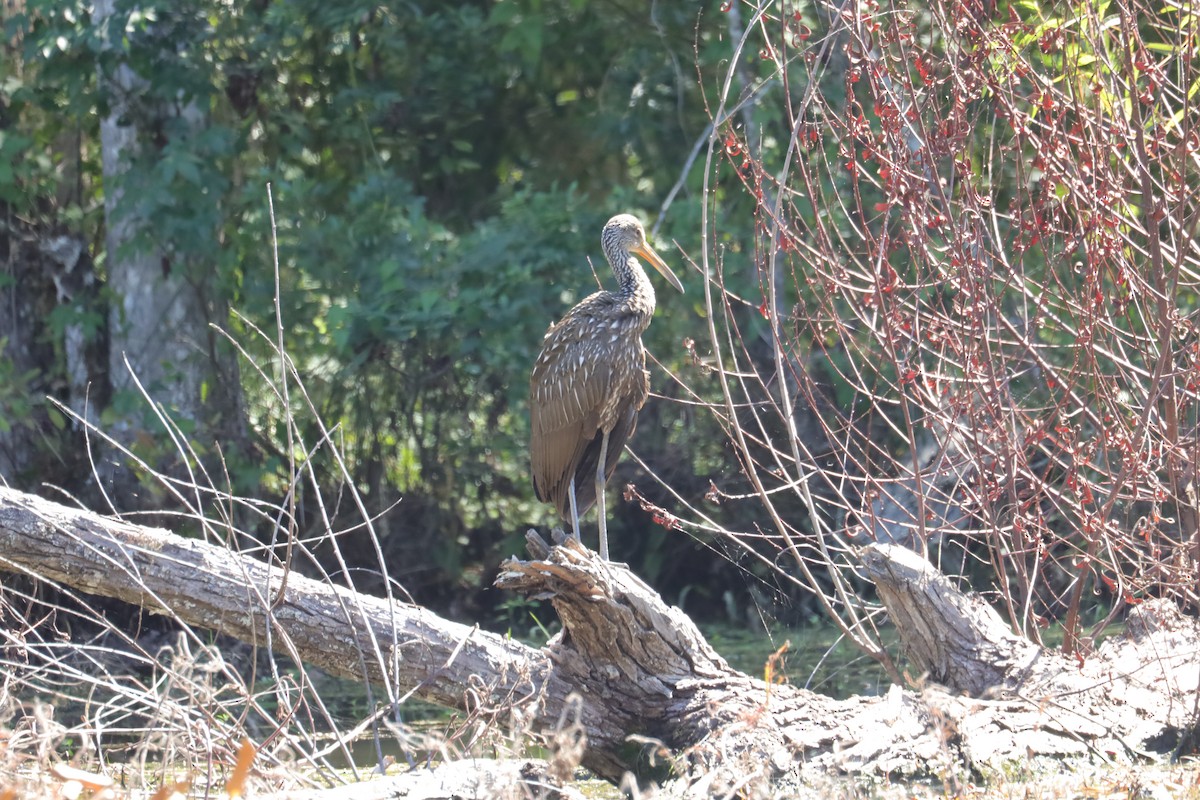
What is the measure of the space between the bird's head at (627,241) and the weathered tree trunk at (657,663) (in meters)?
2.39

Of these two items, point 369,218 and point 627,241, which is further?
point 369,218

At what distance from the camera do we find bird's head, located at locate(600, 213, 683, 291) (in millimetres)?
6793

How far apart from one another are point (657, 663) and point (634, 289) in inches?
83.8

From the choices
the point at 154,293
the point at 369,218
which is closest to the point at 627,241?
the point at 369,218

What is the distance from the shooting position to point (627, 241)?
6.86 m

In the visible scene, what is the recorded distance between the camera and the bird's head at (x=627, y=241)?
22.3 feet

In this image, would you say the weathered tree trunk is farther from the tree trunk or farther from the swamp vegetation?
the tree trunk

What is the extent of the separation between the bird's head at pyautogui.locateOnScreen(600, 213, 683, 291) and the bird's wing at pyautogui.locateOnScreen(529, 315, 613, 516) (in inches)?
24.9

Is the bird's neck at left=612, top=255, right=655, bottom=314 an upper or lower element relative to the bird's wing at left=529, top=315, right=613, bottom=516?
upper

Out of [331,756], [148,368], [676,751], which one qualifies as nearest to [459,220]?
[148,368]

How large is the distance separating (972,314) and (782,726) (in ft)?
4.84

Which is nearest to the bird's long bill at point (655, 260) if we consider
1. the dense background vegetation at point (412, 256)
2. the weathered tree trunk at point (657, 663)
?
the dense background vegetation at point (412, 256)

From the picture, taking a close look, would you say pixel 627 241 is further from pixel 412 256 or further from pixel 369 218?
pixel 369 218

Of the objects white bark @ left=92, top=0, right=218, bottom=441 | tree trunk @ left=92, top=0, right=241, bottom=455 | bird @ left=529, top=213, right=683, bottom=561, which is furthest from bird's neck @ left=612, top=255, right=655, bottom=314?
white bark @ left=92, top=0, right=218, bottom=441
